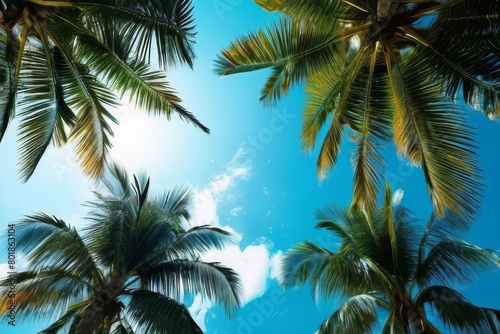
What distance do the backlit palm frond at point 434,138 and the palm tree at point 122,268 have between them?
5.03m

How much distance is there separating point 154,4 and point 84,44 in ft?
6.72

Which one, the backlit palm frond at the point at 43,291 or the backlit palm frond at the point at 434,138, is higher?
the backlit palm frond at the point at 434,138

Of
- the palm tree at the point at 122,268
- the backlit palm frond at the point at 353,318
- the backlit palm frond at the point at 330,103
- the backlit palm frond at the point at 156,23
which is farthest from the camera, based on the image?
the backlit palm frond at the point at 353,318

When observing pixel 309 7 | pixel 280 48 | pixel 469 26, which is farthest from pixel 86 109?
pixel 469 26

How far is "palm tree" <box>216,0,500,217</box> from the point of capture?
25.4 feet

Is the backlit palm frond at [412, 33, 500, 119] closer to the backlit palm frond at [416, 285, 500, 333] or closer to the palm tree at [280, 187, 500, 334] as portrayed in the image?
the palm tree at [280, 187, 500, 334]

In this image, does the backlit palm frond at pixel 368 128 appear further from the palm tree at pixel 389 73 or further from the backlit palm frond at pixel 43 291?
the backlit palm frond at pixel 43 291

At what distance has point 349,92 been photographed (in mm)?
9586

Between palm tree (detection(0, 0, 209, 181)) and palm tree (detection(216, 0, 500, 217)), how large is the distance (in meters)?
1.75

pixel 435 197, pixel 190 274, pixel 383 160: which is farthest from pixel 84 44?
pixel 435 197

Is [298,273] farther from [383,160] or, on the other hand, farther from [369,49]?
[369,49]

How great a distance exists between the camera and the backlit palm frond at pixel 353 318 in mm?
9928

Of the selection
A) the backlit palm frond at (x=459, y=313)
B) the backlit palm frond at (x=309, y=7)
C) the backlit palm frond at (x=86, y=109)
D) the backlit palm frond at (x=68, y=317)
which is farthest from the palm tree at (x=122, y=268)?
the backlit palm frond at (x=309, y=7)

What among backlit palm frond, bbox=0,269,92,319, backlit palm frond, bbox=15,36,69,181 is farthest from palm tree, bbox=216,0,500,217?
backlit palm frond, bbox=0,269,92,319
